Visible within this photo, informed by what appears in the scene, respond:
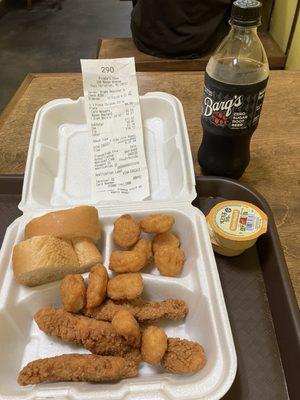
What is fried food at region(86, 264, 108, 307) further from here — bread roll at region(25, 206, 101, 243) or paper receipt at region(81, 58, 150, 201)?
paper receipt at region(81, 58, 150, 201)

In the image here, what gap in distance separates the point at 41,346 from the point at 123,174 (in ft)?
1.62

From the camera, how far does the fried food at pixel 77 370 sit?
59 centimetres

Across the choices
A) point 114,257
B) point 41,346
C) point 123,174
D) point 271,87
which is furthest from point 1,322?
point 271,87

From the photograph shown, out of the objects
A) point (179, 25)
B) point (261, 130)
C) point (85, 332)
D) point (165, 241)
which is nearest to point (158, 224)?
point (165, 241)

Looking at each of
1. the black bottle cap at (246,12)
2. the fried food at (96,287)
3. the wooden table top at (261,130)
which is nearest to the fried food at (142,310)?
the fried food at (96,287)

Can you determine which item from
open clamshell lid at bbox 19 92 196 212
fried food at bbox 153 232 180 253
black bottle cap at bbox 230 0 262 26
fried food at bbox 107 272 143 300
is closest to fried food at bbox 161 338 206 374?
fried food at bbox 107 272 143 300

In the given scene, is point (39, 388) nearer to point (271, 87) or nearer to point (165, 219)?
point (165, 219)

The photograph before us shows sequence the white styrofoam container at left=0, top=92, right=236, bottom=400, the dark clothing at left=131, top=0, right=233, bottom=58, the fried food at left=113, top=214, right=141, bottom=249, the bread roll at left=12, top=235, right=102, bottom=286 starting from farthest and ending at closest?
the dark clothing at left=131, top=0, right=233, bottom=58
the fried food at left=113, top=214, right=141, bottom=249
the bread roll at left=12, top=235, right=102, bottom=286
the white styrofoam container at left=0, top=92, right=236, bottom=400

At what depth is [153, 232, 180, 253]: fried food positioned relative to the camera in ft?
2.63

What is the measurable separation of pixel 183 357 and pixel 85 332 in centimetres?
18

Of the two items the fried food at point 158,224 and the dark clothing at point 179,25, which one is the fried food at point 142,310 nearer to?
the fried food at point 158,224

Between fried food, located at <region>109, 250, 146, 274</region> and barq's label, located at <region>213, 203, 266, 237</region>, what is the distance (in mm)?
196

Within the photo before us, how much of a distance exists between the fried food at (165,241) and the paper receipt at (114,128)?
0.59ft

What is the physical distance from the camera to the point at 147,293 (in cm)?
77
